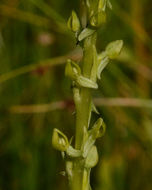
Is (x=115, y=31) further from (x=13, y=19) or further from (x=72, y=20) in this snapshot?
(x=72, y=20)

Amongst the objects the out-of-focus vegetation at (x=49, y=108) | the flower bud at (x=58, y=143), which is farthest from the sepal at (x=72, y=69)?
the out-of-focus vegetation at (x=49, y=108)

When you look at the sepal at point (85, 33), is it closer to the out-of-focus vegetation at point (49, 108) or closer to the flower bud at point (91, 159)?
the flower bud at point (91, 159)

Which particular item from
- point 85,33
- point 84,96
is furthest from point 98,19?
point 84,96

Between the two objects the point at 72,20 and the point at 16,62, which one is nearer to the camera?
the point at 72,20

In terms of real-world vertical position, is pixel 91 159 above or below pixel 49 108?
above

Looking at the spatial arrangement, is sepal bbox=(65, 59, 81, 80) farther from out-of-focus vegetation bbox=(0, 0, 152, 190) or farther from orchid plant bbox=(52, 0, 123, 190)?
out-of-focus vegetation bbox=(0, 0, 152, 190)

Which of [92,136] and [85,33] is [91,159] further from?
[85,33]

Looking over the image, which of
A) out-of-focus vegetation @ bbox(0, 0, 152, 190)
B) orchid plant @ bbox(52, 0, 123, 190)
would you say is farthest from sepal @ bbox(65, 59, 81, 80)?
out-of-focus vegetation @ bbox(0, 0, 152, 190)

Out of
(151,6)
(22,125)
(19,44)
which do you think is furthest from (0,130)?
(151,6)
